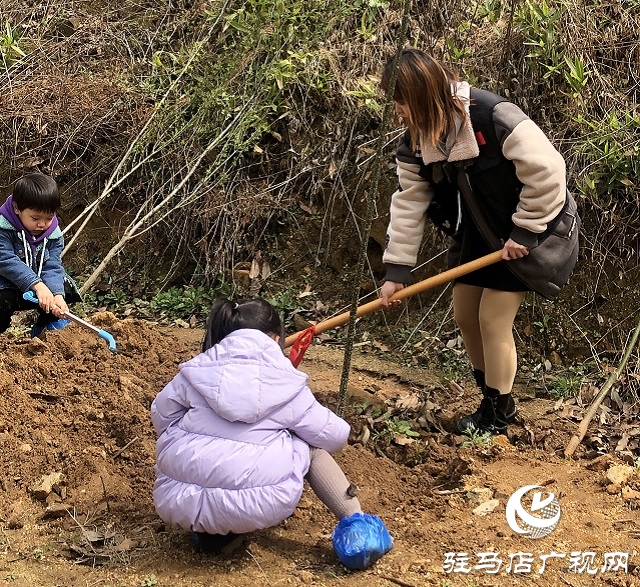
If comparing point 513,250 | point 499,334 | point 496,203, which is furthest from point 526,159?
point 499,334

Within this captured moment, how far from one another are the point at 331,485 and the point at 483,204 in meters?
1.37

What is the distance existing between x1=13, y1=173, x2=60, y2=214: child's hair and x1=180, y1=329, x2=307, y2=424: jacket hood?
75.5 inches

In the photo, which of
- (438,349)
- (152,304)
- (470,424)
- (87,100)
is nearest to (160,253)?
(152,304)

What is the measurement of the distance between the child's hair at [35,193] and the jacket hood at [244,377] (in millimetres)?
1917

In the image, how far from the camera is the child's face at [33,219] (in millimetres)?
4133

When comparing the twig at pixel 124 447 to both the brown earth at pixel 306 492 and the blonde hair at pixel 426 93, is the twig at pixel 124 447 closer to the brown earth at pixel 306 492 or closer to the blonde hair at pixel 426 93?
the brown earth at pixel 306 492

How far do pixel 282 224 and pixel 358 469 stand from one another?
2695mm

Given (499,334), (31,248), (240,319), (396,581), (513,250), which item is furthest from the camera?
(31,248)

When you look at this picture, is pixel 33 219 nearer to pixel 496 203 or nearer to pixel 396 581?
pixel 496 203

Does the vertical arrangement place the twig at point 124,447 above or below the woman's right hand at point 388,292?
below

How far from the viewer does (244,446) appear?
2.48 m

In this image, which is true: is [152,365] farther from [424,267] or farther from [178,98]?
[178,98]

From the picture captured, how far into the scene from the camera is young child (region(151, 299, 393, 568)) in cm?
246

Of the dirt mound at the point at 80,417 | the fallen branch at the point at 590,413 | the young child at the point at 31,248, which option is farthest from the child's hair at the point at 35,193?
the fallen branch at the point at 590,413
